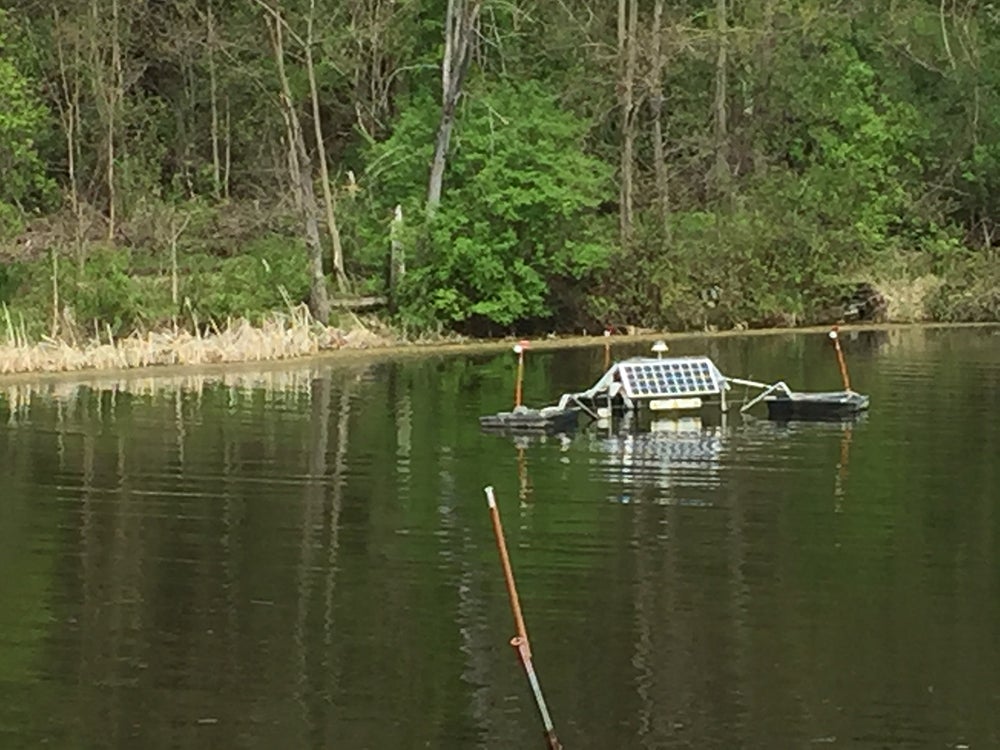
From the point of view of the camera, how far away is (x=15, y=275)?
4319 cm

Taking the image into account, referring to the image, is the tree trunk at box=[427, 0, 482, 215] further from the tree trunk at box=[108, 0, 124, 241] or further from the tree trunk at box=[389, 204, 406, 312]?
the tree trunk at box=[108, 0, 124, 241]

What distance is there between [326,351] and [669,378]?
1119cm

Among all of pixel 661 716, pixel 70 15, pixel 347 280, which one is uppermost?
pixel 70 15

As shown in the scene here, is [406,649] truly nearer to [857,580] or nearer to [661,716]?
[661,716]

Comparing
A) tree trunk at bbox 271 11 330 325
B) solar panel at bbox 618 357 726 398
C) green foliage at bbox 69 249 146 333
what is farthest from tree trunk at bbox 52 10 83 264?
solar panel at bbox 618 357 726 398

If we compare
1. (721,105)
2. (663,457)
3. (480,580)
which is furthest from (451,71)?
(480,580)

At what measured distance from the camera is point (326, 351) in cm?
4066

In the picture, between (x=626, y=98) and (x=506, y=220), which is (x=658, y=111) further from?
(x=506, y=220)

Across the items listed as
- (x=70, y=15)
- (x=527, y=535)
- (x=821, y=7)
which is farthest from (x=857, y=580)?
(x=821, y=7)

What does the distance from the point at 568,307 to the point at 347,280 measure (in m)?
4.95

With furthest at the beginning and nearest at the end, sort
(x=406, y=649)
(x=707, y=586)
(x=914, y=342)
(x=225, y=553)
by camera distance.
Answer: (x=914, y=342) < (x=225, y=553) < (x=707, y=586) < (x=406, y=649)

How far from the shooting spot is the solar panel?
101 ft

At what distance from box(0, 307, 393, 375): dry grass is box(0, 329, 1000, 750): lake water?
14.9 feet

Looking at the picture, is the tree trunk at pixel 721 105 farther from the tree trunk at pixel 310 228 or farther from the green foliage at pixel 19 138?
the green foliage at pixel 19 138
